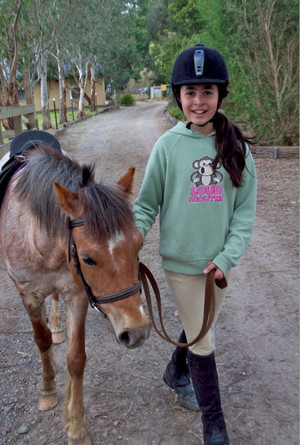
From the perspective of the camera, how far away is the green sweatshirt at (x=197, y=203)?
6.45 ft

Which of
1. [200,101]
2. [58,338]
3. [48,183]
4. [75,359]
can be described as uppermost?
[200,101]

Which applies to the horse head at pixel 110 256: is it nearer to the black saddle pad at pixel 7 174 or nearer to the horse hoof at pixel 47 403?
the black saddle pad at pixel 7 174

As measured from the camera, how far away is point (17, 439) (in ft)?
7.37

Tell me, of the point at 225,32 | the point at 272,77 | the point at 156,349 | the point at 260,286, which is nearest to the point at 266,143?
the point at 272,77

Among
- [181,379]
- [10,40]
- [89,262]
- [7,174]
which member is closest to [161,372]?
[181,379]

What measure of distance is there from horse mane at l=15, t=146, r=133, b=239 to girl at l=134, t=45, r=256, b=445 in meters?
0.32

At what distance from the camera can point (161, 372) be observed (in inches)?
110

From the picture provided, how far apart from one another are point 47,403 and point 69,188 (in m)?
1.58

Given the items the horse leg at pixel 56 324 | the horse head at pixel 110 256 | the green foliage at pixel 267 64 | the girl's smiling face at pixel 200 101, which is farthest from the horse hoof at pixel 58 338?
the green foliage at pixel 267 64

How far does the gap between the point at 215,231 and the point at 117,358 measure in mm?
1570

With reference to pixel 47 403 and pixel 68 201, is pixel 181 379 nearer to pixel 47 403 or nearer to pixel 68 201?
pixel 47 403

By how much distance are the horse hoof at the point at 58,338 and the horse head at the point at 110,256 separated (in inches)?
64.9

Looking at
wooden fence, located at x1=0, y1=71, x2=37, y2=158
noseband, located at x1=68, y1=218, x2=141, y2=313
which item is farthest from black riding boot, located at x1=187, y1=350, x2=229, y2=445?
wooden fence, located at x1=0, y1=71, x2=37, y2=158

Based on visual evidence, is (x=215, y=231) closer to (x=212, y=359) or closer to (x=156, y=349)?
(x=212, y=359)
